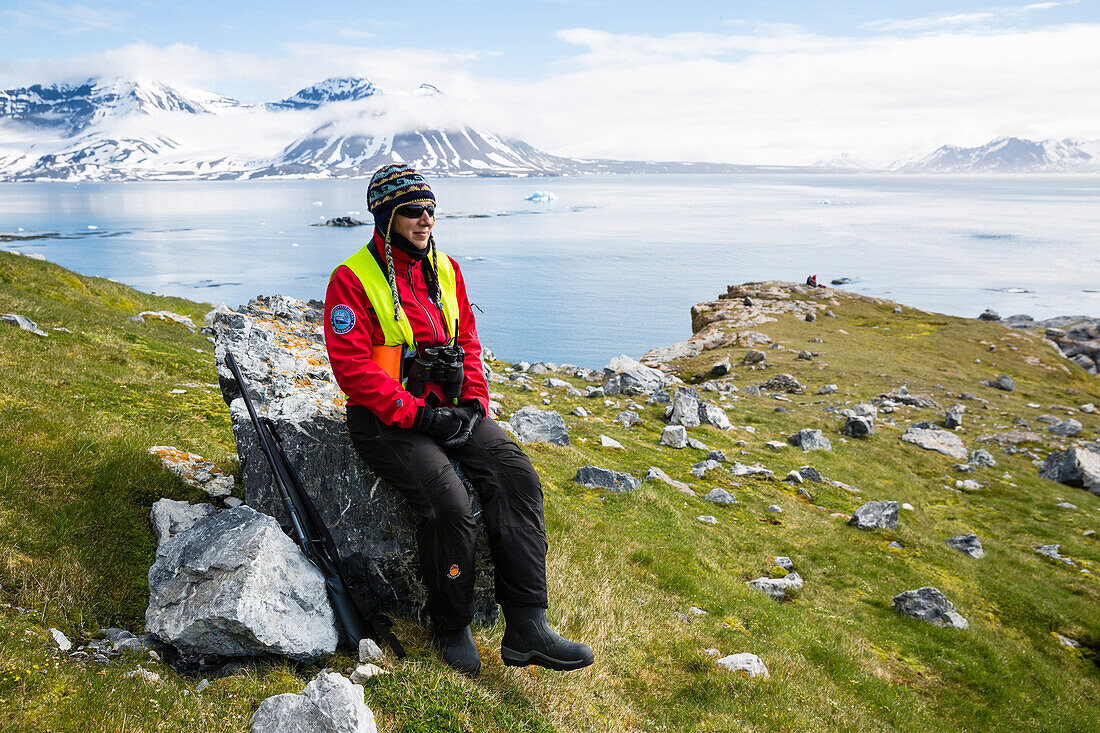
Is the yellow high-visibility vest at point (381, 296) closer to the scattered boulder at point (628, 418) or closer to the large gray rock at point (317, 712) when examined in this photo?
the large gray rock at point (317, 712)

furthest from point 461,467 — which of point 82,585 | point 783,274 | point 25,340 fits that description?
point 783,274

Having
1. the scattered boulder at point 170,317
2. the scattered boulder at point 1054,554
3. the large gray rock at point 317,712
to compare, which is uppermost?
the scattered boulder at point 170,317

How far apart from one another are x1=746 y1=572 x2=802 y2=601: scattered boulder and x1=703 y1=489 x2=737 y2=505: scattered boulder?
359cm

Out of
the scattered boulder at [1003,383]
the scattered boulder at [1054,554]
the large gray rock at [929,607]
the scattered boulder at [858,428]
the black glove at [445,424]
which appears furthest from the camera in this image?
the scattered boulder at [1003,383]

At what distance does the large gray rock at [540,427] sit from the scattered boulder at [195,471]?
8912mm

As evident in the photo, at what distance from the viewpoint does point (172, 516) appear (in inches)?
257

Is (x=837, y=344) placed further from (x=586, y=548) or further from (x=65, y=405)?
(x=65, y=405)

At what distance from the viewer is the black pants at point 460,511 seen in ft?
18.5

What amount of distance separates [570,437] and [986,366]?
39.8 meters

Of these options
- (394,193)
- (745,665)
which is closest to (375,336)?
(394,193)

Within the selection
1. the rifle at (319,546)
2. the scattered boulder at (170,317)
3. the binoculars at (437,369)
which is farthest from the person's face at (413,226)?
the scattered boulder at (170,317)

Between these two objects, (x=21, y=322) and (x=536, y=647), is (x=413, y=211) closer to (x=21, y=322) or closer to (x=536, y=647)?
(x=536, y=647)

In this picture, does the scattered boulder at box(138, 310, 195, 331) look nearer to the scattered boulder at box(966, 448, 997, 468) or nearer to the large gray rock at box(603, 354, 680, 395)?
the large gray rock at box(603, 354, 680, 395)

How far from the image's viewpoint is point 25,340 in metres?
11.6
